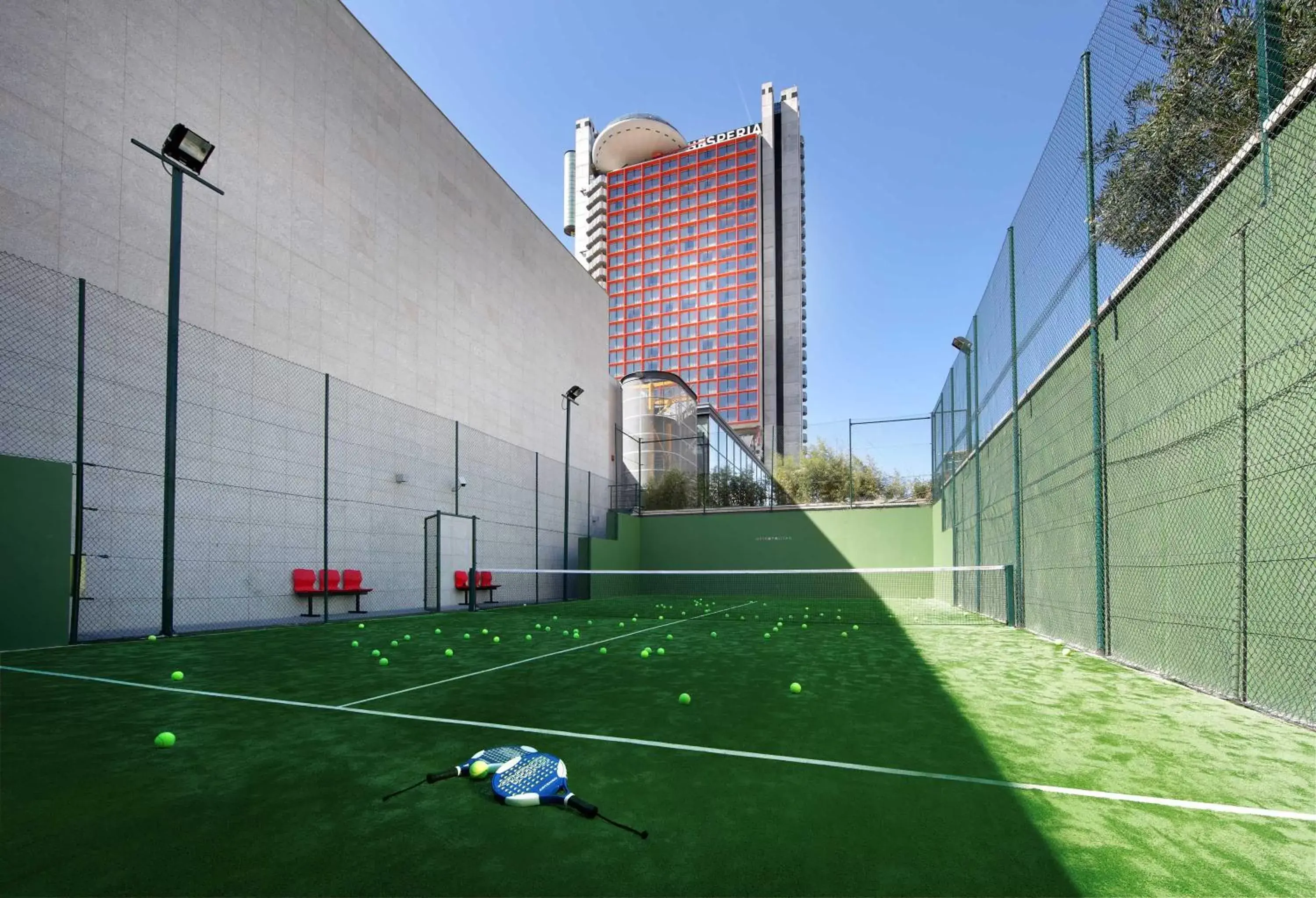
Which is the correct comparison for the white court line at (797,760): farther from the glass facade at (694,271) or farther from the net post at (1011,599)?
the glass facade at (694,271)

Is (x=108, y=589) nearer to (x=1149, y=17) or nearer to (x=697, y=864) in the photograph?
(x=697, y=864)

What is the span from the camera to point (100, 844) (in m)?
2.01

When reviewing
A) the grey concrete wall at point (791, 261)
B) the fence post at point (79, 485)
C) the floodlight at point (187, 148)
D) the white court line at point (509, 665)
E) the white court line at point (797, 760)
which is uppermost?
the grey concrete wall at point (791, 261)

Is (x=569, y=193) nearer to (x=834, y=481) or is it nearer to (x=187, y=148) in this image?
(x=834, y=481)

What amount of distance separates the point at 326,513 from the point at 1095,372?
9974 mm

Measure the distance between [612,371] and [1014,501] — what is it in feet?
233

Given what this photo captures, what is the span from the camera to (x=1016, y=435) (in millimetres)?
8805

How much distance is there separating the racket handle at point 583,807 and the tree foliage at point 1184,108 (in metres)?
4.62

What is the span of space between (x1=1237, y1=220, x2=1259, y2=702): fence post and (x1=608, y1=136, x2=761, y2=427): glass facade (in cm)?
6021

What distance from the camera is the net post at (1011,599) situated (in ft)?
29.8

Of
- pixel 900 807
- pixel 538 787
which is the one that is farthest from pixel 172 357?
pixel 900 807

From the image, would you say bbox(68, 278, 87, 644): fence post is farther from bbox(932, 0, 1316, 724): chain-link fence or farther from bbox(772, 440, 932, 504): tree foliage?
bbox(772, 440, 932, 504): tree foliage

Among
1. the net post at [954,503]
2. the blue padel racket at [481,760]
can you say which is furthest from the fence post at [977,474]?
the blue padel racket at [481,760]

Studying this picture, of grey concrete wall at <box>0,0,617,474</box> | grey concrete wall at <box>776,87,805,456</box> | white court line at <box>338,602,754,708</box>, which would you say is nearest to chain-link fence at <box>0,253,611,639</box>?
grey concrete wall at <box>0,0,617,474</box>
